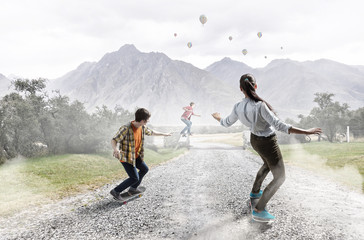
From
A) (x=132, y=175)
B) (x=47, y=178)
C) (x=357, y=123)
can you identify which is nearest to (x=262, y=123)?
(x=132, y=175)

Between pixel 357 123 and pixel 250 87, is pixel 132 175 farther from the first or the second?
pixel 357 123

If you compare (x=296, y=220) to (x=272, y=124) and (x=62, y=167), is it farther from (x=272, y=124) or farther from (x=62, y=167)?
(x=62, y=167)

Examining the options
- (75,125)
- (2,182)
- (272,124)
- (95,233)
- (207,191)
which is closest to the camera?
(272,124)

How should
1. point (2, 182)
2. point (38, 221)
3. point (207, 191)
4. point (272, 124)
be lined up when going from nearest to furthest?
point (272, 124)
point (38, 221)
point (207, 191)
point (2, 182)

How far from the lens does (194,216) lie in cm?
596

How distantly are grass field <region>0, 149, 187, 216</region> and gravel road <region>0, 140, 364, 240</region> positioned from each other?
123cm

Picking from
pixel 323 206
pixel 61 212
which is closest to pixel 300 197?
pixel 323 206

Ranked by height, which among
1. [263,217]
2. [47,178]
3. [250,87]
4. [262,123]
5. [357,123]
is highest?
[250,87]

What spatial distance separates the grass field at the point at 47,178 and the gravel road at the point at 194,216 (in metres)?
1.23

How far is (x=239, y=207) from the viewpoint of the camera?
6.52 metres

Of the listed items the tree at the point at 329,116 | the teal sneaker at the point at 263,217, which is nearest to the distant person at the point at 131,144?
the teal sneaker at the point at 263,217

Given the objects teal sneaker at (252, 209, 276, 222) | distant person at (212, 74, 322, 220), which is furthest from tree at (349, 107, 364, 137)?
distant person at (212, 74, 322, 220)

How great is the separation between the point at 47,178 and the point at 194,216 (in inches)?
357

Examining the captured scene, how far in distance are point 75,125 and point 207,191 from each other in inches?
566
